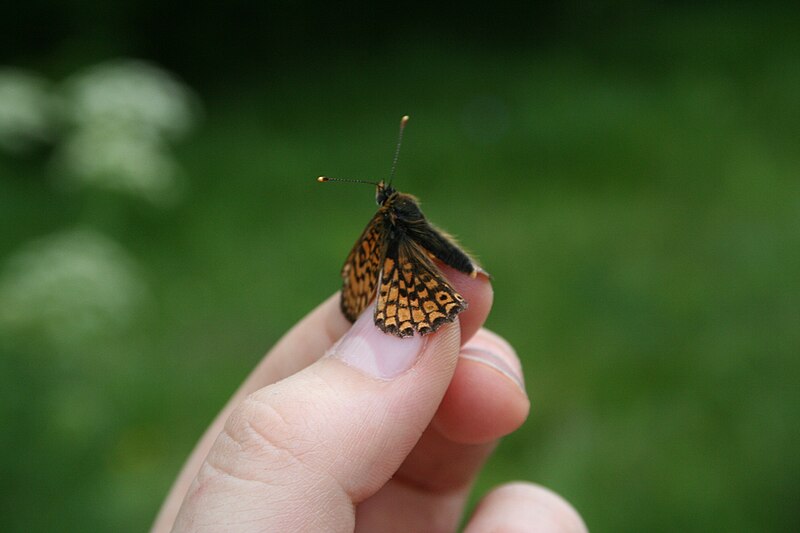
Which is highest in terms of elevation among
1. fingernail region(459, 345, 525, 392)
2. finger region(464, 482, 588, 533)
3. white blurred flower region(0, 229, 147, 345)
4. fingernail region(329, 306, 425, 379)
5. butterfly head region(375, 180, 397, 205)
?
butterfly head region(375, 180, 397, 205)

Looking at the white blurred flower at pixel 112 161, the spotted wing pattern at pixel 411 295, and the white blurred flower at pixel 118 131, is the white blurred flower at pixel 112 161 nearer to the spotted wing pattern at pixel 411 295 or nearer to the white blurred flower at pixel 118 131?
the white blurred flower at pixel 118 131

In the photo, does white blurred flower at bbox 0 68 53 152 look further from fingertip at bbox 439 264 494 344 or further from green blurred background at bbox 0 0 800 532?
fingertip at bbox 439 264 494 344

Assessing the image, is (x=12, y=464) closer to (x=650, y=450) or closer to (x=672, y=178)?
(x=650, y=450)

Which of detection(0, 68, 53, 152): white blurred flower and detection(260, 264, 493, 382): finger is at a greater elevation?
detection(0, 68, 53, 152): white blurred flower

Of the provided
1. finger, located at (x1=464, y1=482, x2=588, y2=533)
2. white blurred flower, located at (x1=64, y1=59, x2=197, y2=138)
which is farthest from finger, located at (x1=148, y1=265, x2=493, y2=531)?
white blurred flower, located at (x1=64, y1=59, x2=197, y2=138)

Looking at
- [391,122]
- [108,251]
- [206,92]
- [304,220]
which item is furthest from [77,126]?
[206,92]

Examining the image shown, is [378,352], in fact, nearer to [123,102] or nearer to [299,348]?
[299,348]

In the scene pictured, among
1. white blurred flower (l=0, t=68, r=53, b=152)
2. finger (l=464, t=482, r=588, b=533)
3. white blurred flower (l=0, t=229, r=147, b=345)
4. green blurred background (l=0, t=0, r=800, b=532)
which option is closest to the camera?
finger (l=464, t=482, r=588, b=533)
